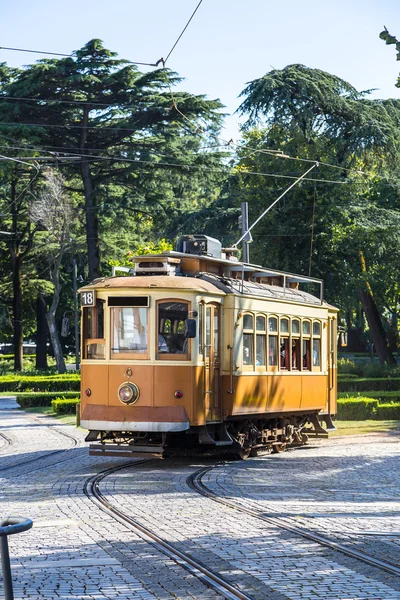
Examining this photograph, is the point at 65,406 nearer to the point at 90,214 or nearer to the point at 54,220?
the point at 90,214

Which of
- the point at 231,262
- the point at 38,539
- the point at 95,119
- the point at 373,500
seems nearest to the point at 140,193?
the point at 95,119

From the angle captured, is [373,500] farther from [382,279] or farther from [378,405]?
[382,279]

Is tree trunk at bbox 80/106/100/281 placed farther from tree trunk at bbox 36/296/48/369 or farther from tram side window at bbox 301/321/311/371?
tram side window at bbox 301/321/311/371

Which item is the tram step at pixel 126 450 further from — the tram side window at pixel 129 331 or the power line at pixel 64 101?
the power line at pixel 64 101

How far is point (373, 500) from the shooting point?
1335 centimetres

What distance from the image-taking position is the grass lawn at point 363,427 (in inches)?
1047

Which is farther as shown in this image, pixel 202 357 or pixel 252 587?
pixel 202 357

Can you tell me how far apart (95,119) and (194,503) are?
29.9 m

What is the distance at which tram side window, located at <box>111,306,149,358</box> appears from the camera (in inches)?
647

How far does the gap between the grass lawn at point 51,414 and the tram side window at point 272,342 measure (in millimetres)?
11322

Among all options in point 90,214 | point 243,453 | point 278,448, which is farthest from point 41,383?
point 243,453

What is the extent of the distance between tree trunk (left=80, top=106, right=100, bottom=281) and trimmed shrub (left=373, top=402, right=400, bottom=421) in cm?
1546

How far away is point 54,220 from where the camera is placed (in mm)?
49469

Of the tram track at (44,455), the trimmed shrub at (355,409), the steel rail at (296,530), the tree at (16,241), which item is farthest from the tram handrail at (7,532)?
the tree at (16,241)
